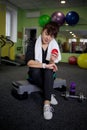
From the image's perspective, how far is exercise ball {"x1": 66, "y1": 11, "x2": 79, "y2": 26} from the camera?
6.56 meters

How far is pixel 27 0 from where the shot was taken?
649cm

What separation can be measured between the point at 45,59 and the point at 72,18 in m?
4.99

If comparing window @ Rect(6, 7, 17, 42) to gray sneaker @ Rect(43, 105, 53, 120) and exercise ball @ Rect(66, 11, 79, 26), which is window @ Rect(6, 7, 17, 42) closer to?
exercise ball @ Rect(66, 11, 79, 26)

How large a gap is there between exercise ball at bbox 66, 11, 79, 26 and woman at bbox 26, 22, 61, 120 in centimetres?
488

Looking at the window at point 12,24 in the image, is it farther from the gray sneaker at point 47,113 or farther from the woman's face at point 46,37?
the gray sneaker at point 47,113

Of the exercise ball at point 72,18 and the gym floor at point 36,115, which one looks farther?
the exercise ball at point 72,18

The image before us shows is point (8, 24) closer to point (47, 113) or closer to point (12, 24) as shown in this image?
point (12, 24)

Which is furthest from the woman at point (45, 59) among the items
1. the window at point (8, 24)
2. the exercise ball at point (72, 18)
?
the window at point (8, 24)

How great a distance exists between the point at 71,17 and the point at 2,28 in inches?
108

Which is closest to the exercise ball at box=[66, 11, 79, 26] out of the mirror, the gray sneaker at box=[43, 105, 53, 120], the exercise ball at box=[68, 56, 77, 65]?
the mirror

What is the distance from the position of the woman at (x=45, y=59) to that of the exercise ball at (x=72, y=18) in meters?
4.88

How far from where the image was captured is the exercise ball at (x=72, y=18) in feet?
21.5

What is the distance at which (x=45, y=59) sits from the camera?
80.5 inches

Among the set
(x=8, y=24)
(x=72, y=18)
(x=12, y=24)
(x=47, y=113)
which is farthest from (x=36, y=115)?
(x=12, y=24)
